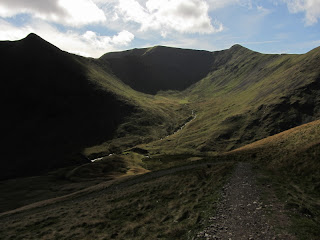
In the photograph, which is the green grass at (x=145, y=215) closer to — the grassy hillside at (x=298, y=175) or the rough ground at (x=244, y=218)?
the rough ground at (x=244, y=218)

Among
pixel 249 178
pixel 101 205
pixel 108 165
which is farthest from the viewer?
pixel 108 165

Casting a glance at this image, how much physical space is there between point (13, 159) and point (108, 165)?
364ft

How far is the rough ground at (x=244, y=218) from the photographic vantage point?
15898 millimetres

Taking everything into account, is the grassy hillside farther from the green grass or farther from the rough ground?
the green grass

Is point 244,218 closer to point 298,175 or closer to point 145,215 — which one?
point 145,215

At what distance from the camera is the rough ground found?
15898 mm

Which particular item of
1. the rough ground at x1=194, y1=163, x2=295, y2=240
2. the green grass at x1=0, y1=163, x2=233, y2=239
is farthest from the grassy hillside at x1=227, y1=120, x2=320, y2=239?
the green grass at x1=0, y1=163, x2=233, y2=239

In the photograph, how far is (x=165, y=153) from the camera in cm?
17338

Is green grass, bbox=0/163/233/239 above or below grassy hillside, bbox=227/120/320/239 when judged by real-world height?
below

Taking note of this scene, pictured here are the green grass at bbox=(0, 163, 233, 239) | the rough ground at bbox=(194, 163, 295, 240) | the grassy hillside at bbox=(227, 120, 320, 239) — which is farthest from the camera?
the green grass at bbox=(0, 163, 233, 239)

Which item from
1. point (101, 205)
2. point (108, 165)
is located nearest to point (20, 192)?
point (108, 165)

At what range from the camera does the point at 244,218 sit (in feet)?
59.2

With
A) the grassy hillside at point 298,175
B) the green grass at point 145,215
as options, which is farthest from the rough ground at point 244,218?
the grassy hillside at point 298,175

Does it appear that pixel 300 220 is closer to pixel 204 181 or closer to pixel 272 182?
pixel 272 182
